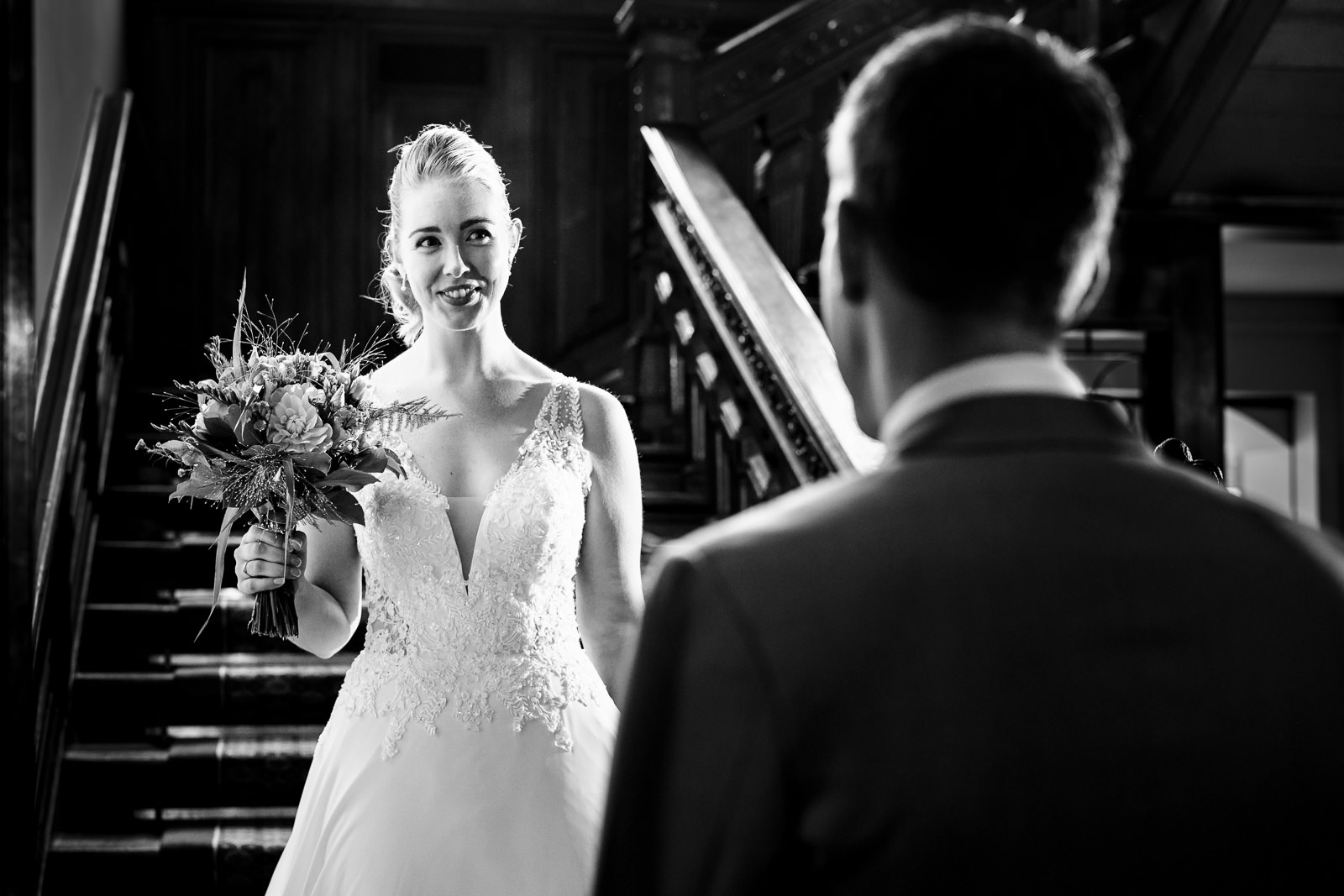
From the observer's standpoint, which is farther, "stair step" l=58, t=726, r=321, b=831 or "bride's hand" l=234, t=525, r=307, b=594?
"stair step" l=58, t=726, r=321, b=831

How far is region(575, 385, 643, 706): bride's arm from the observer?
2738 mm

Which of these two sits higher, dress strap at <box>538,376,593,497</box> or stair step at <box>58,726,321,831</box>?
dress strap at <box>538,376,593,497</box>

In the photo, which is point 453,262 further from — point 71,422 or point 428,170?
point 71,422

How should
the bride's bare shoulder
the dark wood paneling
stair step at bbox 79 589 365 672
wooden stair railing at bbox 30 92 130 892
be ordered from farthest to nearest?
1. the dark wood paneling
2. stair step at bbox 79 589 365 672
3. wooden stair railing at bbox 30 92 130 892
4. the bride's bare shoulder

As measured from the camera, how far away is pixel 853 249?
99 centimetres

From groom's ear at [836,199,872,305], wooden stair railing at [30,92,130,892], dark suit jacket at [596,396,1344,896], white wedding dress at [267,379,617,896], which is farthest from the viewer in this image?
wooden stair railing at [30,92,130,892]

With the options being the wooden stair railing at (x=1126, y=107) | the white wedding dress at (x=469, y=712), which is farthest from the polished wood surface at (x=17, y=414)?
the wooden stair railing at (x=1126, y=107)

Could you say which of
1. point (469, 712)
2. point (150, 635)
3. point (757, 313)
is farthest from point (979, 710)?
point (150, 635)

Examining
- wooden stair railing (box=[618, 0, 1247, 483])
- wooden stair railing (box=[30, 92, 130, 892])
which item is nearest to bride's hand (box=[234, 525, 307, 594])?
wooden stair railing (box=[30, 92, 130, 892])

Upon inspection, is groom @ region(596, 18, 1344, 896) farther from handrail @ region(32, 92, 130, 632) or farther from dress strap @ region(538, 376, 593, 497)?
handrail @ region(32, 92, 130, 632)

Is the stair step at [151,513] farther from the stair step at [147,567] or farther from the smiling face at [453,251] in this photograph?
the smiling face at [453,251]

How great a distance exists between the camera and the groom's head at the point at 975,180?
0.94 metres

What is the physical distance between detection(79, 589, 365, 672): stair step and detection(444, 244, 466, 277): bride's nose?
7.50ft

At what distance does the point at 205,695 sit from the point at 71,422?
0.99 meters
